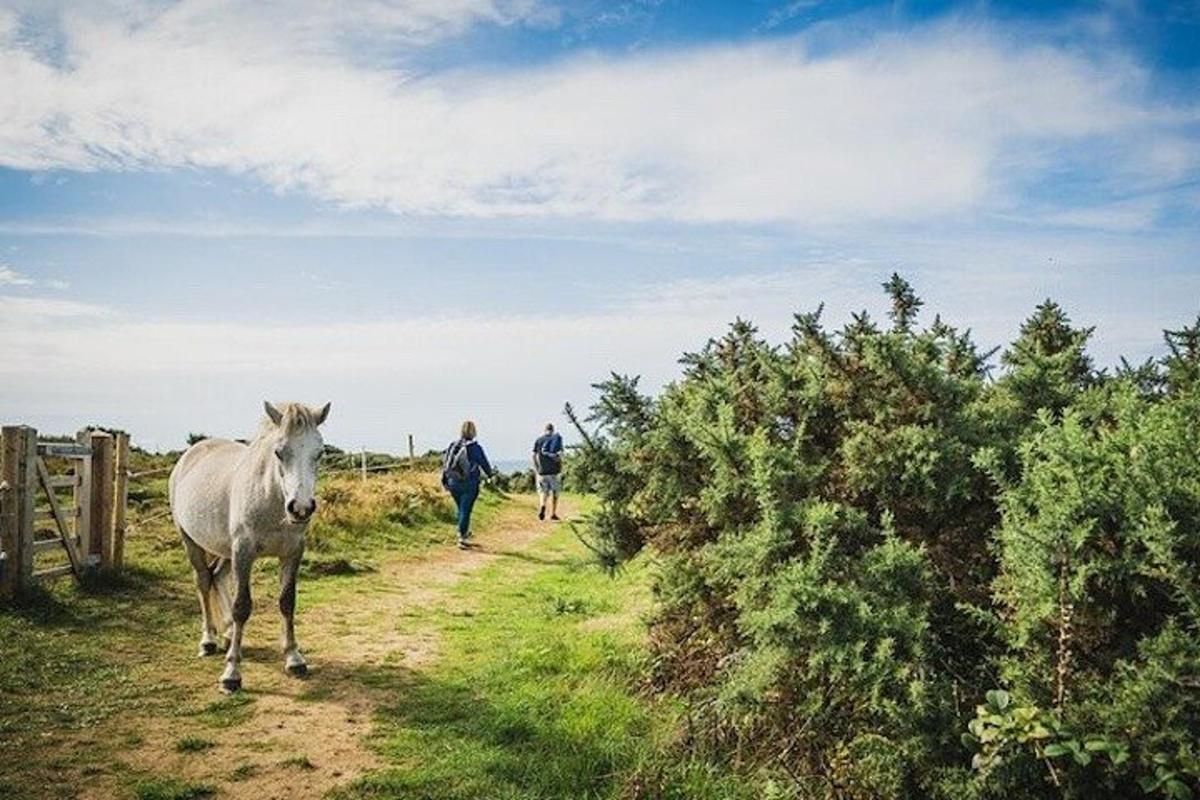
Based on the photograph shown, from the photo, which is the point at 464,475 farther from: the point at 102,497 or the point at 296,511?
the point at 296,511

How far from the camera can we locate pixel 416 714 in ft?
20.9

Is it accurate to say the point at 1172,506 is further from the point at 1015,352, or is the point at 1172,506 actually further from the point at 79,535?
the point at 79,535

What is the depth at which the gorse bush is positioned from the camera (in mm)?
3420

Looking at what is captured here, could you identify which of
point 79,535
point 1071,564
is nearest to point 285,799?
point 1071,564

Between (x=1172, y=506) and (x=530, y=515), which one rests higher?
(x=1172, y=506)

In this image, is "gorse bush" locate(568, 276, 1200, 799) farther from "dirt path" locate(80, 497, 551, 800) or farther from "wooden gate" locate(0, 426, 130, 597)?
"wooden gate" locate(0, 426, 130, 597)

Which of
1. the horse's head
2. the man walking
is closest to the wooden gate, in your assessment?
the horse's head

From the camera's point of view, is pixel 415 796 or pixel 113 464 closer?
pixel 415 796

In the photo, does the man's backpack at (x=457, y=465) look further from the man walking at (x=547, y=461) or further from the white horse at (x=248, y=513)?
the white horse at (x=248, y=513)

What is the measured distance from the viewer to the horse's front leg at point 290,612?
7453mm

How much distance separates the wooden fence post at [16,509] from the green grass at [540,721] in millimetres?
5379

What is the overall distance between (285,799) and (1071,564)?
483 cm

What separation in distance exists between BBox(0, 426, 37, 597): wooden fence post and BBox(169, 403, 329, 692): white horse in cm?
215

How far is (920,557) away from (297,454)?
5.23m
